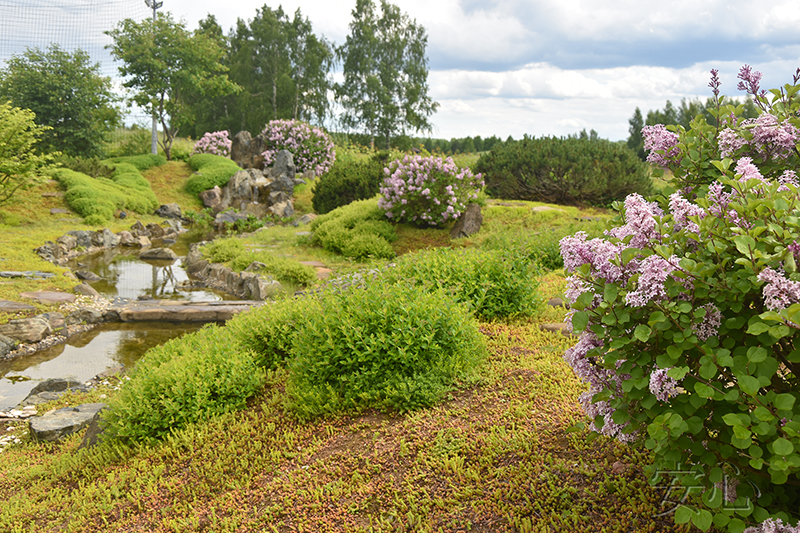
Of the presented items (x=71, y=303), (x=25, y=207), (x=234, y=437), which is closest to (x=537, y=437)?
(x=234, y=437)

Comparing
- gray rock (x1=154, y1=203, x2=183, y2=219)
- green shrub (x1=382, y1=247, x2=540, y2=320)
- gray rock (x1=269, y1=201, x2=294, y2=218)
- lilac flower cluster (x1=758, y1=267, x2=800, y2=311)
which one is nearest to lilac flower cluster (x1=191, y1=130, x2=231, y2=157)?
gray rock (x1=154, y1=203, x2=183, y2=219)

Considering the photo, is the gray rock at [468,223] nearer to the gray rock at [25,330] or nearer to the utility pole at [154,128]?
the gray rock at [25,330]

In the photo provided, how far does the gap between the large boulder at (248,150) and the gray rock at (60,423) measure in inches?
805

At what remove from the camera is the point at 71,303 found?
895 cm

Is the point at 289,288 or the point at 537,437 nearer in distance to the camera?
the point at 537,437

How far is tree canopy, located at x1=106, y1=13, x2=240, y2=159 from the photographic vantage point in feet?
82.4

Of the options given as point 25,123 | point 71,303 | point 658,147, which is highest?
point 25,123

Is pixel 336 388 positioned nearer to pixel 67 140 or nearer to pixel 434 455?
pixel 434 455

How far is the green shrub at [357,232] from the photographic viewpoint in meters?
11.0

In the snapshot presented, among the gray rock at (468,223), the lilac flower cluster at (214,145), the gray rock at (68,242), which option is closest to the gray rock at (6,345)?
the gray rock at (68,242)

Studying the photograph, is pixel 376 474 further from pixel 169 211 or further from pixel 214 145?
pixel 214 145

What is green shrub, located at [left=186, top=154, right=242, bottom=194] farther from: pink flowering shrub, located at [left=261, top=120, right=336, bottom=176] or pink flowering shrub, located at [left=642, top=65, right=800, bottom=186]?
pink flowering shrub, located at [left=642, top=65, right=800, bottom=186]

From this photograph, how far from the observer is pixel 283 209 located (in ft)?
62.8

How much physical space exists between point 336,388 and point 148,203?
18.2m
